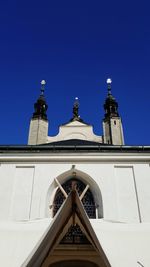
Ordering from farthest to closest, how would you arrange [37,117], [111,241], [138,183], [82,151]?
[37,117], [82,151], [138,183], [111,241]

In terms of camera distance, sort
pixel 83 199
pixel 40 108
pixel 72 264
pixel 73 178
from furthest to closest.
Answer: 1. pixel 40 108
2. pixel 73 178
3. pixel 83 199
4. pixel 72 264

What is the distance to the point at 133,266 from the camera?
373cm

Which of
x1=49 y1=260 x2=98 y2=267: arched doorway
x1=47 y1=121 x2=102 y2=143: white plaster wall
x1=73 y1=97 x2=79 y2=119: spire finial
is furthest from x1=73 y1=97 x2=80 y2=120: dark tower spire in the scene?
x1=49 y1=260 x2=98 y2=267: arched doorway

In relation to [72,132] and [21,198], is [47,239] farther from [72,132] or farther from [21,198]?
[72,132]

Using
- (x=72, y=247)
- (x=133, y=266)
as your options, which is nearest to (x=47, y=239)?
(x=133, y=266)

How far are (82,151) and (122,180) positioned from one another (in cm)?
230

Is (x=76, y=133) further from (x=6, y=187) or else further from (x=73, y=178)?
(x=6, y=187)

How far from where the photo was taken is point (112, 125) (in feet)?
67.1

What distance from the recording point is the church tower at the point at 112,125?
1952 centimetres

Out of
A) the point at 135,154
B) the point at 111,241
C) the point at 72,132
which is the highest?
the point at 72,132

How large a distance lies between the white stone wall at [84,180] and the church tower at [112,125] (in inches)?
372

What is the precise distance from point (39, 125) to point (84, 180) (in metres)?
11.8

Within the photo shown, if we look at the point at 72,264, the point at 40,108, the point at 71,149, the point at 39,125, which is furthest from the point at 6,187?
the point at 40,108

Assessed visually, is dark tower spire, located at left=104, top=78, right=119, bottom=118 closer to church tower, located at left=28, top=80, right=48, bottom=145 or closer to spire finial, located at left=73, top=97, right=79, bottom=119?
spire finial, located at left=73, top=97, right=79, bottom=119
